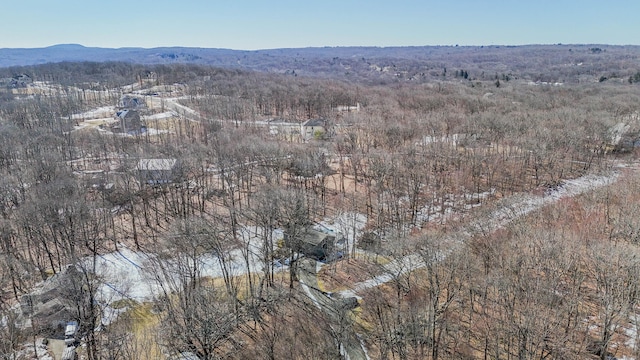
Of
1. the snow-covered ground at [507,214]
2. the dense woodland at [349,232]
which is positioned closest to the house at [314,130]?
the dense woodland at [349,232]

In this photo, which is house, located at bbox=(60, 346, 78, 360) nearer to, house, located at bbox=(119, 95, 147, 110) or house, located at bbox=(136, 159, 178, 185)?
house, located at bbox=(136, 159, 178, 185)

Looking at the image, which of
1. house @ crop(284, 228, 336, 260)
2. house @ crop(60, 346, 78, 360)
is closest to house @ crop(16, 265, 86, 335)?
house @ crop(60, 346, 78, 360)

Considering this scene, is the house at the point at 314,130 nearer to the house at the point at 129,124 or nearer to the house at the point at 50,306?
the house at the point at 129,124

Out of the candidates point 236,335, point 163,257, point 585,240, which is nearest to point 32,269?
point 163,257

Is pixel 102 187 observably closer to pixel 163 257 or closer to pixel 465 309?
pixel 163 257

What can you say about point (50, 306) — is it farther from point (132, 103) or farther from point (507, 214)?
point (132, 103)
